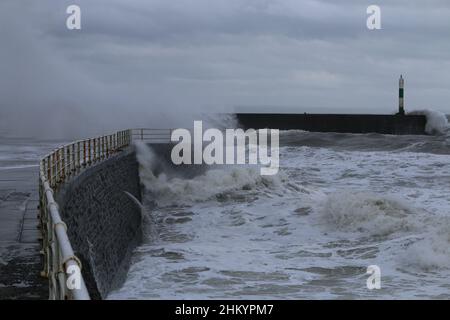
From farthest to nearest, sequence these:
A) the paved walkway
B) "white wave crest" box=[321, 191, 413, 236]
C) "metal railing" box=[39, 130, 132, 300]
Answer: "white wave crest" box=[321, 191, 413, 236]
the paved walkway
"metal railing" box=[39, 130, 132, 300]

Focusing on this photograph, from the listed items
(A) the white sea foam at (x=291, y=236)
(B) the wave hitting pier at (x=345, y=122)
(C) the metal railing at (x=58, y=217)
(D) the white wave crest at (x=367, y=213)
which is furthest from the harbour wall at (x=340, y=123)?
(D) the white wave crest at (x=367, y=213)

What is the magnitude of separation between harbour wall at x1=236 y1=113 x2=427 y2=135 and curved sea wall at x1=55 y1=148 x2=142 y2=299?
3337 centimetres

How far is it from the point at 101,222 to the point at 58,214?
6.65 meters

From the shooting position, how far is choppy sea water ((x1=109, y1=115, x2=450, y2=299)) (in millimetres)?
10312

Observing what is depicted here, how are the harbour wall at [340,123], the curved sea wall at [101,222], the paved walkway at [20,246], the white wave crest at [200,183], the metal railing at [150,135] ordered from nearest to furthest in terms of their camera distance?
the paved walkway at [20,246] → the curved sea wall at [101,222] → the white wave crest at [200,183] → the metal railing at [150,135] → the harbour wall at [340,123]

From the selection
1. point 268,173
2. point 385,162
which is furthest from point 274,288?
point 385,162

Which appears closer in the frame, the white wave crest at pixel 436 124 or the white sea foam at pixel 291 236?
the white sea foam at pixel 291 236

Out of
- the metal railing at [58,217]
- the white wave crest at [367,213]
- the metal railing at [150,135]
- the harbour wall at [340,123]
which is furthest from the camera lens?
the harbour wall at [340,123]

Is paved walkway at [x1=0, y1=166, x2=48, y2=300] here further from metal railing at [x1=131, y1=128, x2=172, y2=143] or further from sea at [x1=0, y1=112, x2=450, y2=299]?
metal railing at [x1=131, y1=128, x2=172, y2=143]

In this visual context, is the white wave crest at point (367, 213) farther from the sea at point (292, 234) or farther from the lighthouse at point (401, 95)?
the lighthouse at point (401, 95)

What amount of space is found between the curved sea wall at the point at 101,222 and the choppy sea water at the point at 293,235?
1.18 feet

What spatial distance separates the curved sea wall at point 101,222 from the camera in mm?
8562

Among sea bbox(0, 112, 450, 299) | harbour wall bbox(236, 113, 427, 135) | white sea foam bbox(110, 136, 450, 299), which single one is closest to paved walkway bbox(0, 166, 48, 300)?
sea bbox(0, 112, 450, 299)
